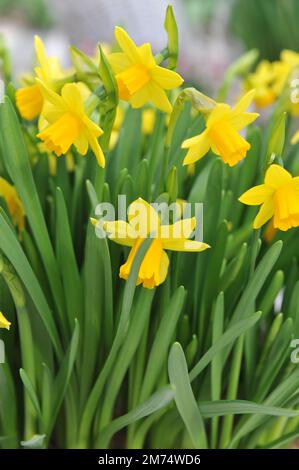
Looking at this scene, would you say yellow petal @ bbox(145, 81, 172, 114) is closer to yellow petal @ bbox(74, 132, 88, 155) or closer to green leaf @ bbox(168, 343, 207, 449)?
yellow petal @ bbox(74, 132, 88, 155)

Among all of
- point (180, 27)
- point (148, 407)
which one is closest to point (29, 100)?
point (148, 407)

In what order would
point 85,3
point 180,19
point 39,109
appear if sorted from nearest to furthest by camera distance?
point 39,109
point 85,3
point 180,19

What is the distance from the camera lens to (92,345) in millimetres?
630

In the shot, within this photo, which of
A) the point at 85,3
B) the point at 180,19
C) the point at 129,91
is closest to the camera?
the point at 129,91

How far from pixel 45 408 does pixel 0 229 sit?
0.18 meters

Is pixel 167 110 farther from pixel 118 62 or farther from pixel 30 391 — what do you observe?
pixel 30 391

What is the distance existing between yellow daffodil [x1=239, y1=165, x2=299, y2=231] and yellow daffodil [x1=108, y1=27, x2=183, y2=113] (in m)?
0.10

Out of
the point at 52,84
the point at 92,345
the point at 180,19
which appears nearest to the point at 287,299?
the point at 92,345

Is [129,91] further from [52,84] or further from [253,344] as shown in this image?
[253,344]

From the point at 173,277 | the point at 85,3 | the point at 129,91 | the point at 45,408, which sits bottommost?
the point at 45,408

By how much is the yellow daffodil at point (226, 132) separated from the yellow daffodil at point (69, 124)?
Result: 2.9 inches

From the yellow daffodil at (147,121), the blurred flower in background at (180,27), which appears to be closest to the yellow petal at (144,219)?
the yellow daffodil at (147,121)

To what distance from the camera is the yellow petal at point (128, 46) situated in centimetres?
54

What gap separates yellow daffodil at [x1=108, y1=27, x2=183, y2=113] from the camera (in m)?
0.54
